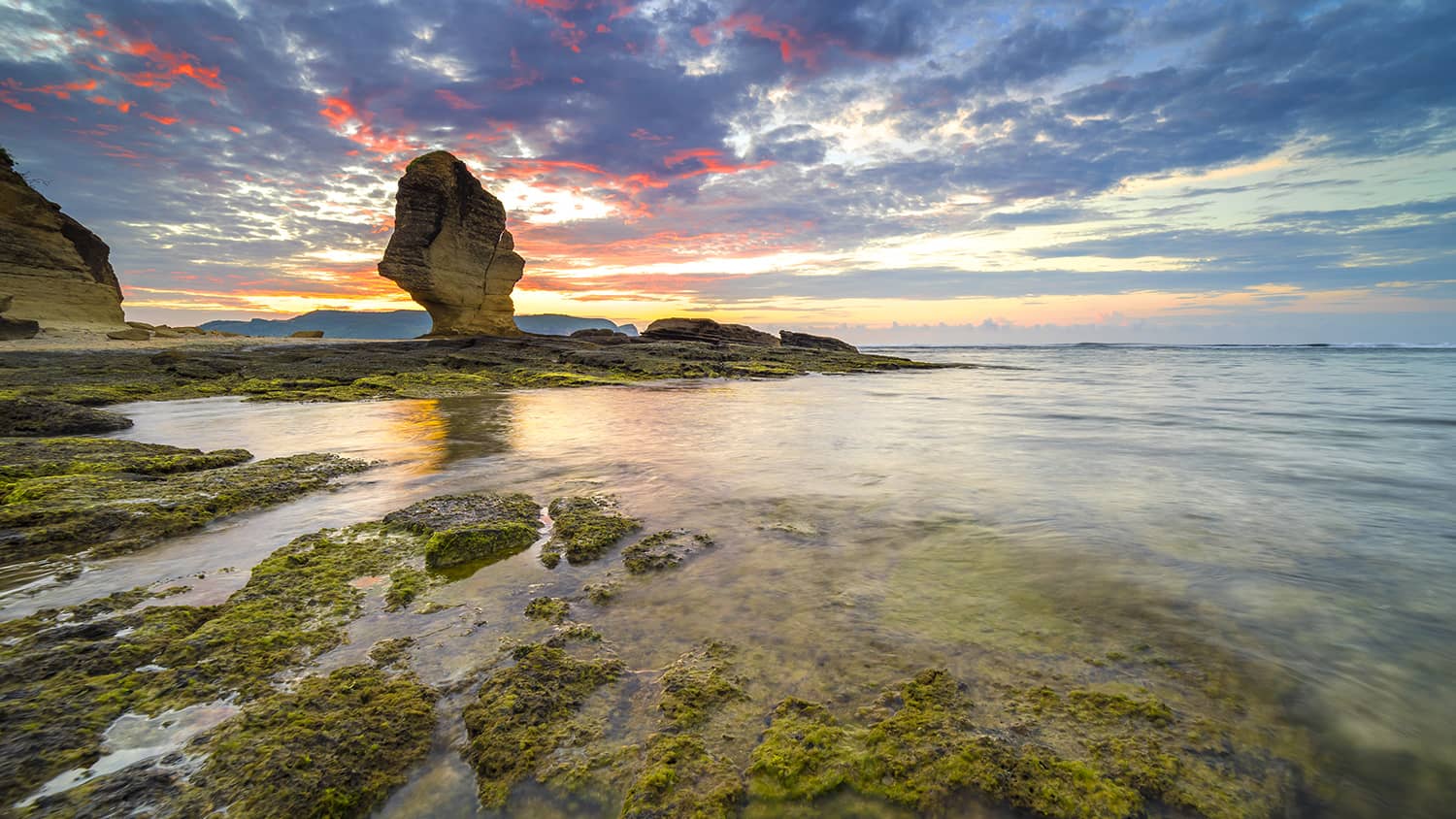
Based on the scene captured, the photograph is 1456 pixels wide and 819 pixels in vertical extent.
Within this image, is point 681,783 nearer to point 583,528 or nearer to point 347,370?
point 583,528

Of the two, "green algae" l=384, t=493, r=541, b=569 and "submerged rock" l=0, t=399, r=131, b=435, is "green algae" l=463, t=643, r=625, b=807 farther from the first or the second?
"submerged rock" l=0, t=399, r=131, b=435

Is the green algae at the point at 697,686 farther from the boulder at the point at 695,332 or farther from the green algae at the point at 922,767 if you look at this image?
the boulder at the point at 695,332

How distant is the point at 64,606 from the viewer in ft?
11.1

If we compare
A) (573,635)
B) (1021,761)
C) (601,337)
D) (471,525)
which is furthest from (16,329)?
(1021,761)

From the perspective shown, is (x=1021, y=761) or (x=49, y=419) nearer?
(x=1021, y=761)

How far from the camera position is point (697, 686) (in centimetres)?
280

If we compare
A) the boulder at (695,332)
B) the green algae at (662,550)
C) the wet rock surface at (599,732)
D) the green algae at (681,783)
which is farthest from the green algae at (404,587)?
the boulder at (695,332)

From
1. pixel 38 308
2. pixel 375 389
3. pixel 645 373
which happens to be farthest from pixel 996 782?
pixel 38 308

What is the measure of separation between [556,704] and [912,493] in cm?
523

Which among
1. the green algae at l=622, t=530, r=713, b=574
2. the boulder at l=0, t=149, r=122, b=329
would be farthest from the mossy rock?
the boulder at l=0, t=149, r=122, b=329

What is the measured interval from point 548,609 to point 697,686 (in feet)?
4.28

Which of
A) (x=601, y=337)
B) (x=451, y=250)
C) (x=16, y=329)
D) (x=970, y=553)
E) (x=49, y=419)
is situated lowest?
(x=970, y=553)

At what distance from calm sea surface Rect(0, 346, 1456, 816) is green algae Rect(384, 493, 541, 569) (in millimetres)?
303

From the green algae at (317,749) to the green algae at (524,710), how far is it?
24cm
